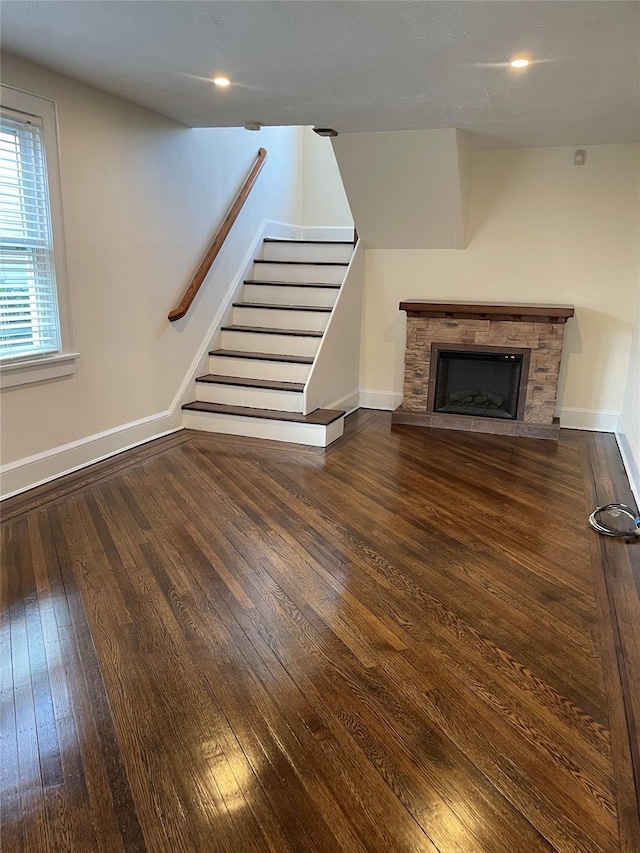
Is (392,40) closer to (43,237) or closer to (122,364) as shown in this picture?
(43,237)

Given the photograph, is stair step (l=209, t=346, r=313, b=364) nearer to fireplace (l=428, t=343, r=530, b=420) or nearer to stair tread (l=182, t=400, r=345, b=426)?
stair tread (l=182, t=400, r=345, b=426)

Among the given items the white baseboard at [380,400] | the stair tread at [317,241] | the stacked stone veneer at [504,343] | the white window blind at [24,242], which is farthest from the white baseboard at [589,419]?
the white window blind at [24,242]

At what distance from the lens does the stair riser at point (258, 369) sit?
15.9ft

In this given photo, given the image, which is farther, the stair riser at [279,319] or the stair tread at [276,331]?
the stair riser at [279,319]

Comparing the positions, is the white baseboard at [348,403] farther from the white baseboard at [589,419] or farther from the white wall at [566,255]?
the white baseboard at [589,419]

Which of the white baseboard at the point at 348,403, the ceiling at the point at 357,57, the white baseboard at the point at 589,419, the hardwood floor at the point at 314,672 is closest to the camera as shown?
the hardwood floor at the point at 314,672

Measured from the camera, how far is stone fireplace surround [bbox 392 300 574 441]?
4797 mm

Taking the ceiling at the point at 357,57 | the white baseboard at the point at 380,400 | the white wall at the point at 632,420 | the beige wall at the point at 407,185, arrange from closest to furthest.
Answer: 1. the ceiling at the point at 357,57
2. the white wall at the point at 632,420
3. the beige wall at the point at 407,185
4. the white baseboard at the point at 380,400

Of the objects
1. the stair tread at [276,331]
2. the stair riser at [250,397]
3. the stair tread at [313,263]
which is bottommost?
the stair riser at [250,397]

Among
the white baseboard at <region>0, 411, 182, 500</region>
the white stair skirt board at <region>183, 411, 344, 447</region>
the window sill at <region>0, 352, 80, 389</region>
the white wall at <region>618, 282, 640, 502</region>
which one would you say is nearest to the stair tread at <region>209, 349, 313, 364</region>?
the white stair skirt board at <region>183, 411, 344, 447</region>

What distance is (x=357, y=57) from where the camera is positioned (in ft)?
9.02

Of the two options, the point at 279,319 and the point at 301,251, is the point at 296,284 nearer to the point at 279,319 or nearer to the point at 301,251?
the point at 279,319

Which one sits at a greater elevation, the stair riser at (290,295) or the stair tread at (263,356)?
the stair riser at (290,295)

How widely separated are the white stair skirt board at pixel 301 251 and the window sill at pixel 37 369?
9.18ft
